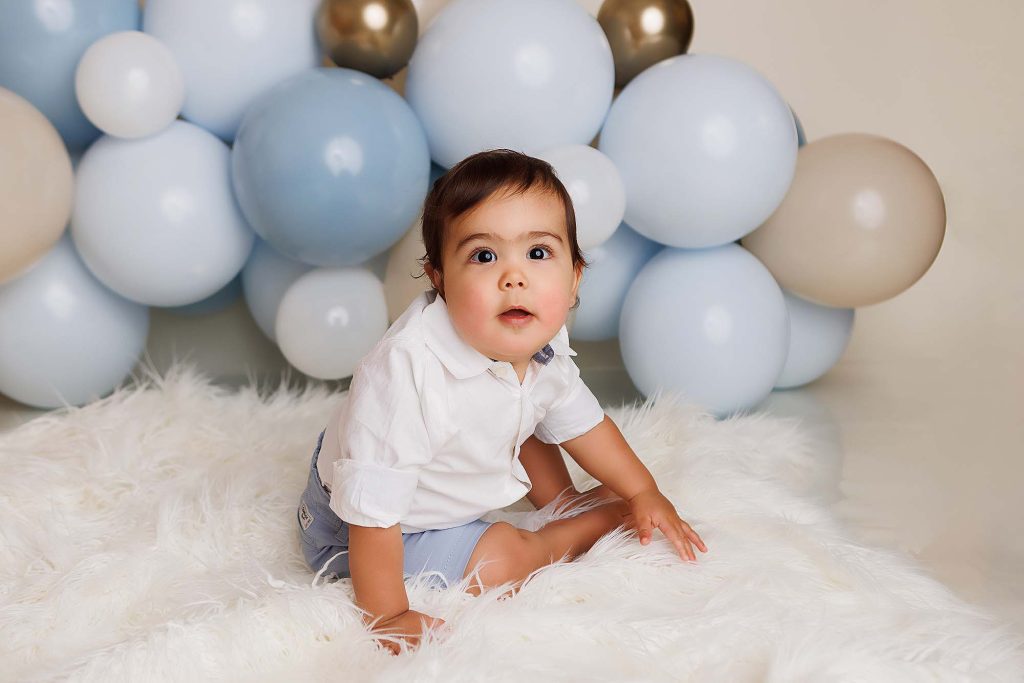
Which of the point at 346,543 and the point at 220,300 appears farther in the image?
the point at 220,300

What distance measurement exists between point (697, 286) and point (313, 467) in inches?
38.7

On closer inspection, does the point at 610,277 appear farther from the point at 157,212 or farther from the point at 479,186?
the point at 479,186

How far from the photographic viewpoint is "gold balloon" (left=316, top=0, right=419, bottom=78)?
198cm

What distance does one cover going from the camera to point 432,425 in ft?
3.99

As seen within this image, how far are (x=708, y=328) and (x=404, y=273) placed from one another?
62 centimetres

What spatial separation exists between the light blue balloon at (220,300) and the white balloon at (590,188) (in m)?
0.85

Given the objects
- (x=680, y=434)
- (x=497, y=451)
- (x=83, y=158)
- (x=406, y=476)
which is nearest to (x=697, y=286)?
(x=680, y=434)

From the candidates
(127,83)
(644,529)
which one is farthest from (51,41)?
(644,529)

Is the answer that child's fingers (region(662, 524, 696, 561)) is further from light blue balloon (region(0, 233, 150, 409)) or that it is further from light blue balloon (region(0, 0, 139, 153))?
light blue balloon (region(0, 0, 139, 153))

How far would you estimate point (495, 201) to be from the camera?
1207mm

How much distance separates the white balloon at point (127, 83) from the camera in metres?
1.90

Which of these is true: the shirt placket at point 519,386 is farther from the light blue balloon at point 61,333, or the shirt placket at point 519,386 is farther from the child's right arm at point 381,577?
the light blue balloon at point 61,333

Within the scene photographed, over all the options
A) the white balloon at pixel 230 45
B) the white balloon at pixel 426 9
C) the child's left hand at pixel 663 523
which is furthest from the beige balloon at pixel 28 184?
the child's left hand at pixel 663 523

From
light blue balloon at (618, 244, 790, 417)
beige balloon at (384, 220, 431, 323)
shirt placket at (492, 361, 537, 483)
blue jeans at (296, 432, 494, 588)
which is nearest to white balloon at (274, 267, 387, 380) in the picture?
beige balloon at (384, 220, 431, 323)
